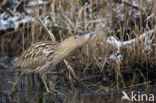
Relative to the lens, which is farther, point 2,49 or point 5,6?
point 5,6

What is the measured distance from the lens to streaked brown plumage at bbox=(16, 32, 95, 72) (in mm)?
4448

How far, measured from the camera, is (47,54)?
15.1ft

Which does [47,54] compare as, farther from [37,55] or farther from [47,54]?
[37,55]

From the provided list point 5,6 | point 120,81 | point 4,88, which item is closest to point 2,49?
point 5,6

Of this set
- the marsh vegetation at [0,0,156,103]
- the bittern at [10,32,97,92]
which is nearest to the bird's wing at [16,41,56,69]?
the bittern at [10,32,97,92]

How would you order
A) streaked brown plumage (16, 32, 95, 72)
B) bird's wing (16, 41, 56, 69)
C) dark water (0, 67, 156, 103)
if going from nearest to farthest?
dark water (0, 67, 156, 103), streaked brown plumage (16, 32, 95, 72), bird's wing (16, 41, 56, 69)

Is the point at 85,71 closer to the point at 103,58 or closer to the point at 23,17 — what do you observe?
the point at 103,58

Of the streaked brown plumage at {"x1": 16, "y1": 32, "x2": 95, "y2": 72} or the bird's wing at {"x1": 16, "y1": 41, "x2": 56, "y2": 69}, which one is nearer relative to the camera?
the streaked brown plumage at {"x1": 16, "y1": 32, "x2": 95, "y2": 72}

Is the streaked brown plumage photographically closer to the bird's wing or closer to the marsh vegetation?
the bird's wing

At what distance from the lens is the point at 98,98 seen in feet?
14.1

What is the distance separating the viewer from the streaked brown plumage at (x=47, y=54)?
4448 millimetres

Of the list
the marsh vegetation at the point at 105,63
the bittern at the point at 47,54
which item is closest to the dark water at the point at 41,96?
the marsh vegetation at the point at 105,63

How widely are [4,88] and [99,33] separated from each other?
5.14ft

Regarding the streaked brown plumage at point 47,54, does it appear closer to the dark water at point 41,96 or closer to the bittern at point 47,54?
the bittern at point 47,54
